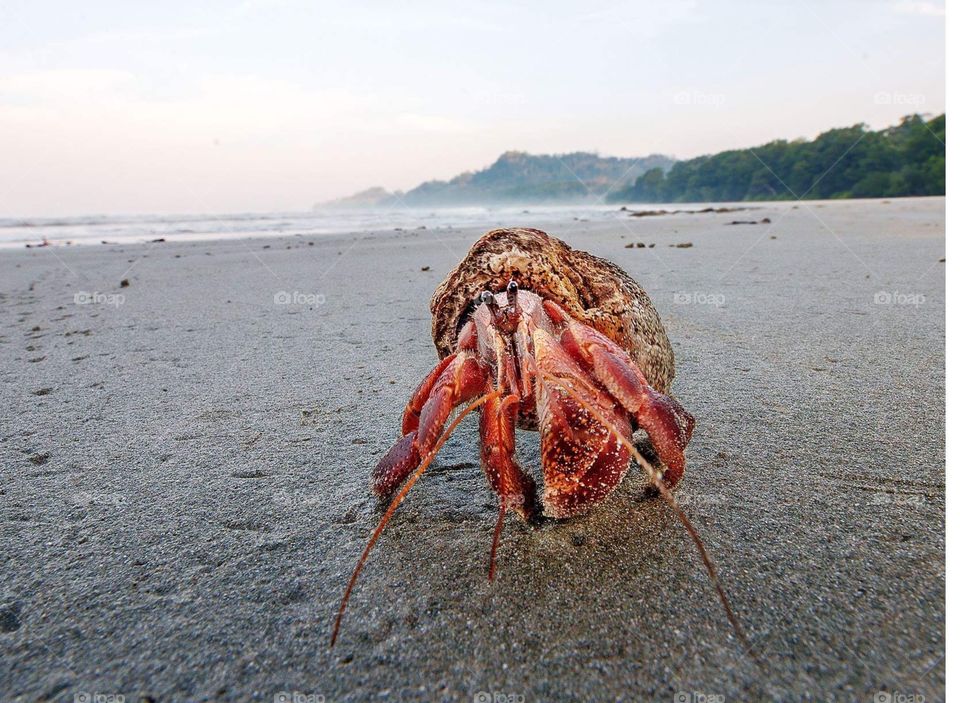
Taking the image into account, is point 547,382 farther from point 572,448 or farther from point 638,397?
point 638,397

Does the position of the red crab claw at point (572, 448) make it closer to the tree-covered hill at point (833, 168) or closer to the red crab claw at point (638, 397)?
the red crab claw at point (638, 397)

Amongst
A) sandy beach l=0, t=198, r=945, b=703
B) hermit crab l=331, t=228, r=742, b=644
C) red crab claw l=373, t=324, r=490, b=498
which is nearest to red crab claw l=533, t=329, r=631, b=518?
hermit crab l=331, t=228, r=742, b=644

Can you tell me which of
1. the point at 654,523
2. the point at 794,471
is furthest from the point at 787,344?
the point at 654,523

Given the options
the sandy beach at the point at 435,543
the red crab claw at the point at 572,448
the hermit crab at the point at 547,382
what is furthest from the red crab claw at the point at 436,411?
the red crab claw at the point at 572,448

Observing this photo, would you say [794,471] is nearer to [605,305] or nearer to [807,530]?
[807,530]

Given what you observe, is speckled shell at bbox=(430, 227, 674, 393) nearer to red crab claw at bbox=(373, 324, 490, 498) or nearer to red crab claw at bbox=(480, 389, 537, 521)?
red crab claw at bbox=(373, 324, 490, 498)
